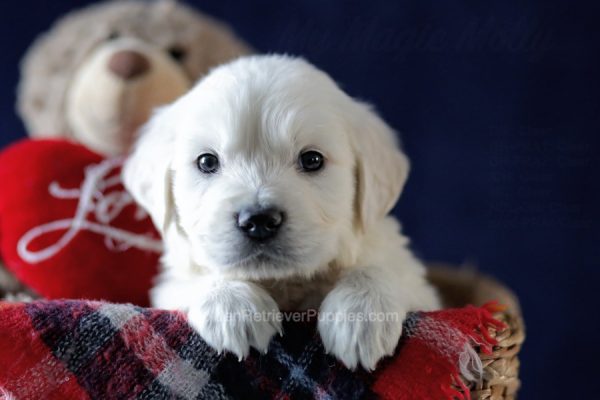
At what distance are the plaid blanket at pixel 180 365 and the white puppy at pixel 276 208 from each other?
0.04 m

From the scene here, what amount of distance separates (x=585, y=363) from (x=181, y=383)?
2.49 meters

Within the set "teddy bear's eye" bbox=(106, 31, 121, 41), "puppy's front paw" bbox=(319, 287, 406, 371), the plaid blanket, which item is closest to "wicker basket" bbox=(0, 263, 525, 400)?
the plaid blanket

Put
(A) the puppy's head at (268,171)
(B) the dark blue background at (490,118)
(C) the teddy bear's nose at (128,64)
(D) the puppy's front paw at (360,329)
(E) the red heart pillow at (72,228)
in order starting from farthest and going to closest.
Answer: (B) the dark blue background at (490,118), (C) the teddy bear's nose at (128,64), (E) the red heart pillow at (72,228), (A) the puppy's head at (268,171), (D) the puppy's front paw at (360,329)

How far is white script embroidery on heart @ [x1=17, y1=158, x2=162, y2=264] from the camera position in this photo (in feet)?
6.52

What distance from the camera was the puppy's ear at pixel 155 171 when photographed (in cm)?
167

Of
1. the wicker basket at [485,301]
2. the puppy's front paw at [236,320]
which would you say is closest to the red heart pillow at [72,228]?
the wicker basket at [485,301]

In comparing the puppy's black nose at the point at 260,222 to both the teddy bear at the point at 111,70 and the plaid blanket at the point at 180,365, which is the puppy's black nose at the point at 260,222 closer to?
the plaid blanket at the point at 180,365

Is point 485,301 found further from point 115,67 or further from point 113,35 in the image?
point 113,35

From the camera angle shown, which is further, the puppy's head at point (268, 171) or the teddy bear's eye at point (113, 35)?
the teddy bear's eye at point (113, 35)

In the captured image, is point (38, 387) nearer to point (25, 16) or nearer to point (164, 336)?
point (164, 336)

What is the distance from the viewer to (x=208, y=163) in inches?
62.1

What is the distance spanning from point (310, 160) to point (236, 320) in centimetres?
44

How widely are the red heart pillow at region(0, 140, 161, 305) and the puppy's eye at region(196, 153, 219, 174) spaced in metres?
0.58

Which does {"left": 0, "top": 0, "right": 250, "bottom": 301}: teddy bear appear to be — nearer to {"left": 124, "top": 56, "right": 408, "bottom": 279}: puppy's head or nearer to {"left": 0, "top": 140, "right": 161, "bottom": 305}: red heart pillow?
{"left": 0, "top": 140, "right": 161, "bottom": 305}: red heart pillow
